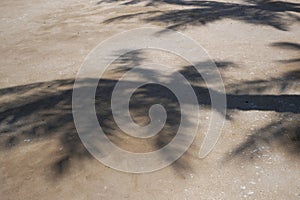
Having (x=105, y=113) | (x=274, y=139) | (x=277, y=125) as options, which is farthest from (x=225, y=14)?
(x=274, y=139)

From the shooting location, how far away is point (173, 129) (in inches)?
207

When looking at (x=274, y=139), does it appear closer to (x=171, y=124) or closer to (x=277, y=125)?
(x=277, y=125)

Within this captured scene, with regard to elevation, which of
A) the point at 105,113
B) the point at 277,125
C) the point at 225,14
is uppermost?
the point at 105,113

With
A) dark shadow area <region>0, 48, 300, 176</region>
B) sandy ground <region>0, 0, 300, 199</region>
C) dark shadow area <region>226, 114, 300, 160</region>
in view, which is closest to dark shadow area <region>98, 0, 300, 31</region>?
sandy ground <region>0, 0, 300, 199</region>

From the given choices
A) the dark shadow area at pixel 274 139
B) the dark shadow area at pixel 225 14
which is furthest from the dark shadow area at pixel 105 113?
the dark shadow area at pixel 225 14

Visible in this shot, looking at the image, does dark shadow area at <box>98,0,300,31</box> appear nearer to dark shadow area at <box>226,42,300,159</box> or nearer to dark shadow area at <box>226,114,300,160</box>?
dark shadow area at <box>226,42,300,159</box>

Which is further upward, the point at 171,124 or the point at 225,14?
the point at 171,124

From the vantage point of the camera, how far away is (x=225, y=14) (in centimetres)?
1160

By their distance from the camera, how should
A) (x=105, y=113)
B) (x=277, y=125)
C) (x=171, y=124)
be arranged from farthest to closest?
(x=105, y=113) → (x=171, y=124) → (x=277, y=125)

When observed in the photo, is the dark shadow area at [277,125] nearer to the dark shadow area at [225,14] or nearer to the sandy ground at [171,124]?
the sandy ground at [171,124]

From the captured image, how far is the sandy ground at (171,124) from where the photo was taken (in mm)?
4234

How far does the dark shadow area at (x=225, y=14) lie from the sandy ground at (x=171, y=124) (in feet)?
0.18

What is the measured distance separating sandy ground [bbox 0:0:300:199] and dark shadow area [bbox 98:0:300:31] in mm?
56

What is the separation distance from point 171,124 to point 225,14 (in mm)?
7230
